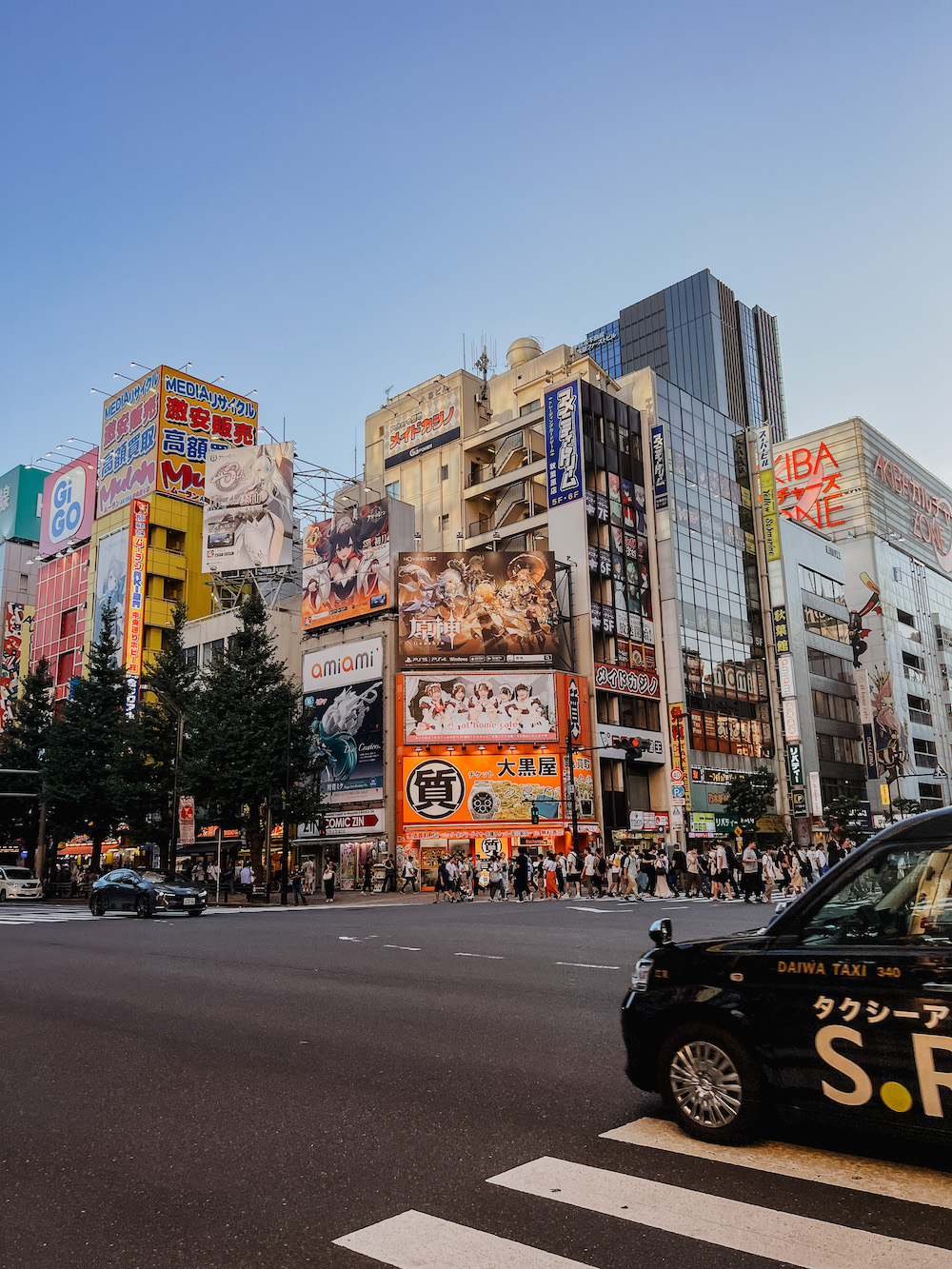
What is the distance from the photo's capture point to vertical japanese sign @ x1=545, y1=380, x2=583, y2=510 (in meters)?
57.5

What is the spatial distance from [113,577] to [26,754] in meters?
24.4

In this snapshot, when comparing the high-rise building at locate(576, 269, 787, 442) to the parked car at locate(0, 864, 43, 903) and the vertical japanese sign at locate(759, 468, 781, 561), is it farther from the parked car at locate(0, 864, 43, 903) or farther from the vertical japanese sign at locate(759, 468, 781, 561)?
the parked car at locate(0, 864, 43, 903)

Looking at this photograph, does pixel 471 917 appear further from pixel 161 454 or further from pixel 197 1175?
pixel 161 454

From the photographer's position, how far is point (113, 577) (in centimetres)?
7025

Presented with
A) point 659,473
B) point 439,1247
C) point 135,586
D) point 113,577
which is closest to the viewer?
point 439,1247

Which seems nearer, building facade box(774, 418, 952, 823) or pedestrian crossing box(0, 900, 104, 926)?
pedestrian crossing box(0, 900, 104, 926)

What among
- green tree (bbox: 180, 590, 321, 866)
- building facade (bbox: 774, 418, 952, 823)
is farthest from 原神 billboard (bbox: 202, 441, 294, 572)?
building facade (bbox: 774, 418, 952, 823)

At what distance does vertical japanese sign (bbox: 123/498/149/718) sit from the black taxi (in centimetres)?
6335

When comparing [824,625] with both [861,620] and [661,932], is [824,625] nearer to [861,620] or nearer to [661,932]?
[861,620]

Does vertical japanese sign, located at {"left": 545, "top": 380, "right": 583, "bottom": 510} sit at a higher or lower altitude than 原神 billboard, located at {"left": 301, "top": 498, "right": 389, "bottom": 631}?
higher

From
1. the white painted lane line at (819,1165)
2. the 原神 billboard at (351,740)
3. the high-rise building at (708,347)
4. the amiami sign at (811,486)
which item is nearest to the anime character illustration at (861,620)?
the amiami sign at (811,486)

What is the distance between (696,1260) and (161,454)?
238 feet

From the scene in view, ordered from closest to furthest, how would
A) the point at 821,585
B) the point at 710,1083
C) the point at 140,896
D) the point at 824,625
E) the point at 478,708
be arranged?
the point at 710,1083
the point at 140,896
the point at 478,708
the point at 824,625
the point at 821,585

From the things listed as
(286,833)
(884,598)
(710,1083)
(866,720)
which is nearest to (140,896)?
(286,833)
